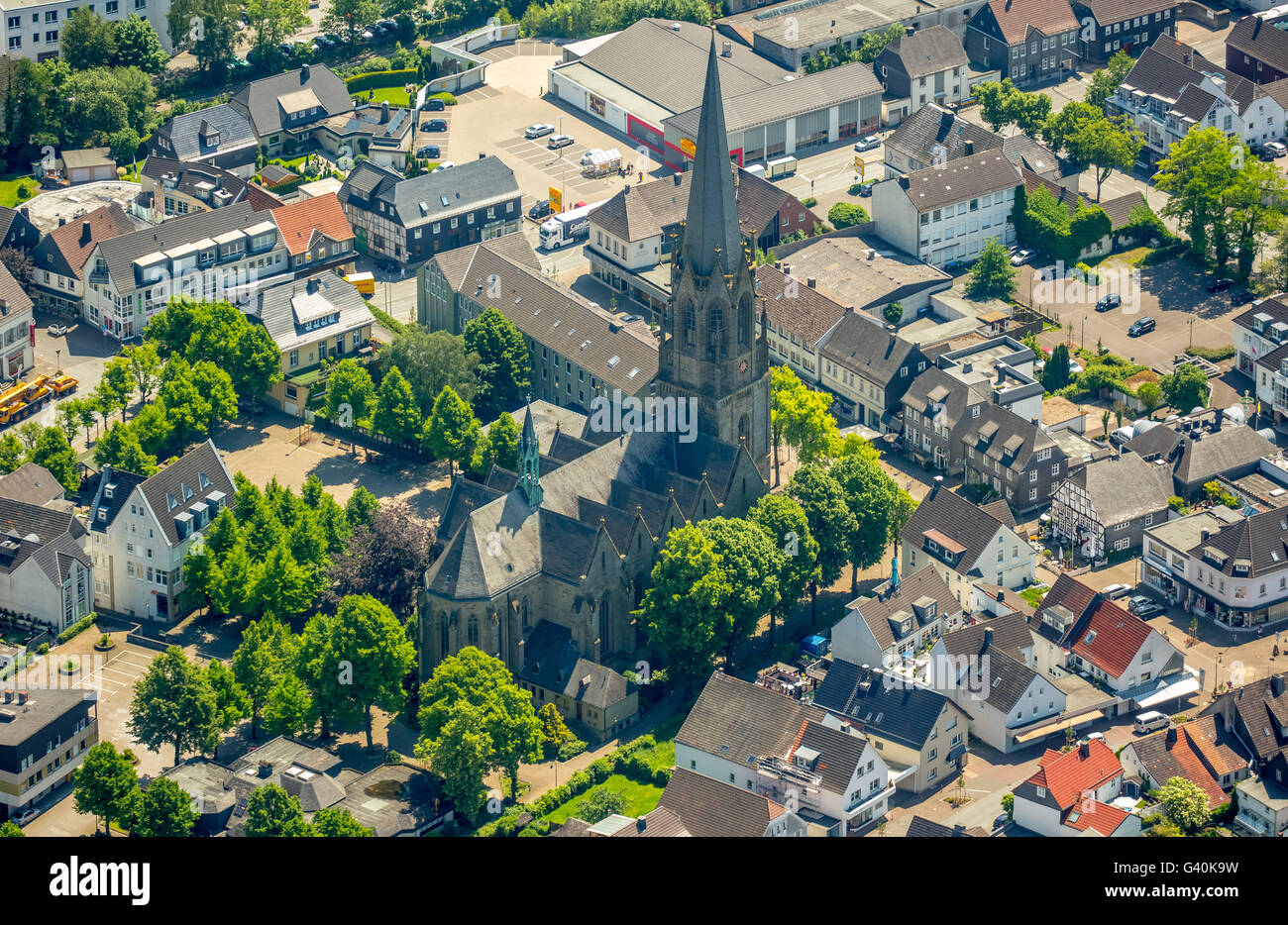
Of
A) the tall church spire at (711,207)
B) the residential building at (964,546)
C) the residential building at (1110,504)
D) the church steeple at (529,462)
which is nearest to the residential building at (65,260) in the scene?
the church steeple at (529,462)

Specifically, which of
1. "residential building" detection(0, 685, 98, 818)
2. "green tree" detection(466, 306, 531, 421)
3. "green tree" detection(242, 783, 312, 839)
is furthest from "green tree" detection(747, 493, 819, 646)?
"residential building" detection(0, 685, 98, 818)

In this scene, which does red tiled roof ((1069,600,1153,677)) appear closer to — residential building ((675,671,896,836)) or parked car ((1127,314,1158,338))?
residential building ((675,671,896,836))

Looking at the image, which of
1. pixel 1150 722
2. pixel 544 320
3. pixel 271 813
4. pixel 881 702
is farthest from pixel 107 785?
pixel 544 320

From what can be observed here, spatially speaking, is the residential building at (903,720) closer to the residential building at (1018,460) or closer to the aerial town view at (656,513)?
the aerial town view at (656,513)

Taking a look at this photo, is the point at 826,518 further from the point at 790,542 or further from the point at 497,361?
the point at 497,361
